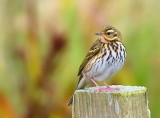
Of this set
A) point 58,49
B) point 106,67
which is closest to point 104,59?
point 106,67

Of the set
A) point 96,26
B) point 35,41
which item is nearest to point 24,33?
point 35,41

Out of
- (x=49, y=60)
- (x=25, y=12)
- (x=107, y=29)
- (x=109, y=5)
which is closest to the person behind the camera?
(x=107, y=29)

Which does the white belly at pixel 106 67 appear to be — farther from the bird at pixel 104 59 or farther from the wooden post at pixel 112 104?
the wooden post at pixel 112 104

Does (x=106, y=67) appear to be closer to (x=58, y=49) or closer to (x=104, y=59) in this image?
(x=104, y=59)

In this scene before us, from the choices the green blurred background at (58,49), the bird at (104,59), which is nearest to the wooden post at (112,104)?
the bird at (104,59)

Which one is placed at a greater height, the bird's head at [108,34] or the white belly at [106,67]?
the bird's head at [108,34]

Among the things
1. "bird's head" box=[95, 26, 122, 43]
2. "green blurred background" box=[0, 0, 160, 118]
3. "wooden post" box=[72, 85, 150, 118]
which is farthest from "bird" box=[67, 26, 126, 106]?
"wooden post" box=[72, 85, 150, 118]

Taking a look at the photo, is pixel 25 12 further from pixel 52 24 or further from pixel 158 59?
pixel 158 59
